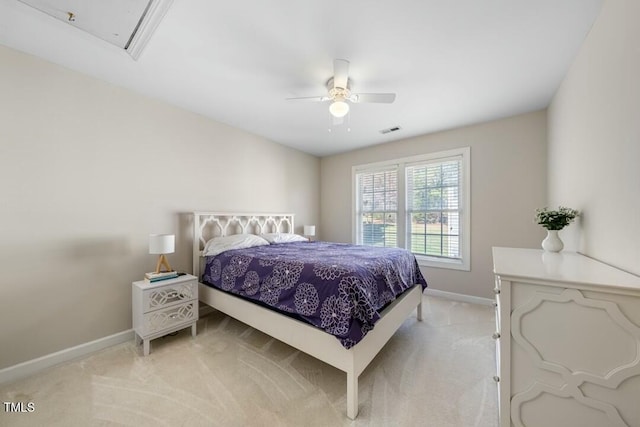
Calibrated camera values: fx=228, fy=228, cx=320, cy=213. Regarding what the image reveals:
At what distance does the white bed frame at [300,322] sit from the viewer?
60.9 inches

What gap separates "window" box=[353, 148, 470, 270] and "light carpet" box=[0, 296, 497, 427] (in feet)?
5.04

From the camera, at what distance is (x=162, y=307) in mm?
2240

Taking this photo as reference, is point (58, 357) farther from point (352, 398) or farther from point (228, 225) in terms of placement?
point (352, 398)

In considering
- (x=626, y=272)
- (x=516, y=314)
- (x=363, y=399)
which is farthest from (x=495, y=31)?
(x=363, y=399)

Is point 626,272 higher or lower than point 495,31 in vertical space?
lower

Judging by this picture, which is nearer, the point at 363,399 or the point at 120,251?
the point at 363,399

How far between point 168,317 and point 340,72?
2.84m

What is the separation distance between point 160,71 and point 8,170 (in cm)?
146

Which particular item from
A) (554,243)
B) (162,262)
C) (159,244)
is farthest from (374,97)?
(162,262)

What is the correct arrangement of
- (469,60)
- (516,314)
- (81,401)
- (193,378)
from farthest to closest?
1. (469,60)
2. (193,378)
3. (81,401)
4. (516,314)

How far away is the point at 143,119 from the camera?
2574 millimetres

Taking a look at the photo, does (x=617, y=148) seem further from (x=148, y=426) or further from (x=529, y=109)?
(x=148, y=426)

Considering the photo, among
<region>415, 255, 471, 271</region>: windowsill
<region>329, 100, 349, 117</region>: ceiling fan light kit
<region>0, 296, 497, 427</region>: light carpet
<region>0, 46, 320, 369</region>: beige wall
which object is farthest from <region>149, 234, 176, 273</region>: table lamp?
<region>415, 255, 471, 271</region>: windowsill

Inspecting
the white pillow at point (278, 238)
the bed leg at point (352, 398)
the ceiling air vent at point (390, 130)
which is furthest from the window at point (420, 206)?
the bed leg at point (352, 398)
